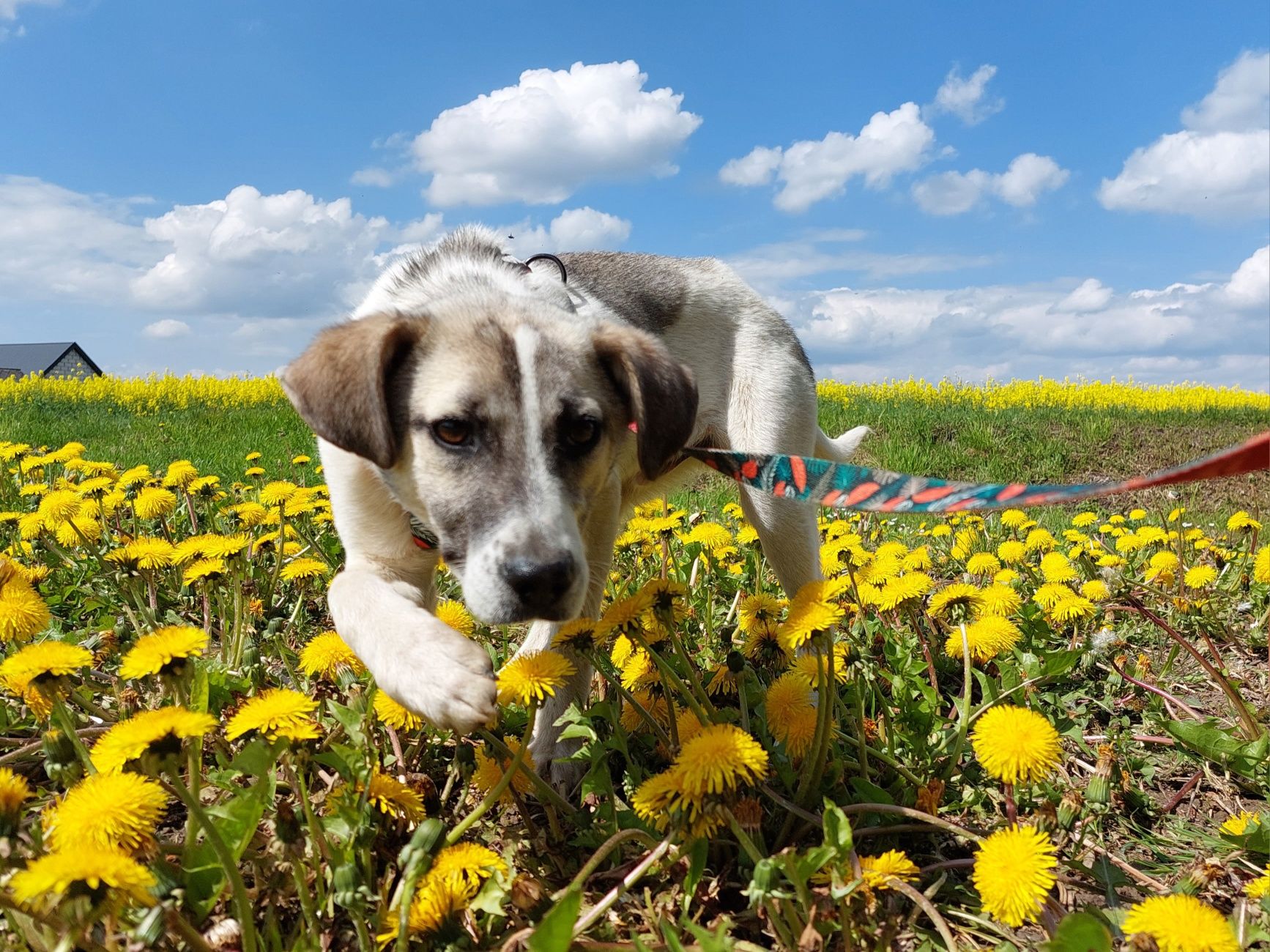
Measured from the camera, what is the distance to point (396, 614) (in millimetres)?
2279

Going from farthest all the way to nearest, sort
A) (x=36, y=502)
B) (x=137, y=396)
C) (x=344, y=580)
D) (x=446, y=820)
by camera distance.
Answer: (x=137, y=396) < (x=36, y=502) < (x=344, y=580) < (x=446, y=820)

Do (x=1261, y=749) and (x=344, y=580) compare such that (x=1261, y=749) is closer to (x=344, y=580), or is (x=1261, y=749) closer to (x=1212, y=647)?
(x=1212, y=647)

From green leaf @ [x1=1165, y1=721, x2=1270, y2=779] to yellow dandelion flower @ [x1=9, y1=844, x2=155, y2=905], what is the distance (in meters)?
2.62

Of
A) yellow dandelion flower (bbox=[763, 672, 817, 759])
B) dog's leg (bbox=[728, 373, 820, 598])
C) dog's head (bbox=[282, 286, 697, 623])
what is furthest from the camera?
dog's leg (bbox=[728, 373, 820, 598])

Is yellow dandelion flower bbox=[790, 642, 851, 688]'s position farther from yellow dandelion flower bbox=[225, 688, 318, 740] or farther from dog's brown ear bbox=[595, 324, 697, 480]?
yellow dandelion flower bbox=[225, 688, 318, 740]

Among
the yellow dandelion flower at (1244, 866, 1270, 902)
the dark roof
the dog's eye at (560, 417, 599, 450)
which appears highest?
the dark roof

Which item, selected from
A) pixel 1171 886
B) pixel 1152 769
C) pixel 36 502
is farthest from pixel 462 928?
pixel 36 502

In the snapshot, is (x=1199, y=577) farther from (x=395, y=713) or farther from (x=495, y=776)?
(x=395, y=713)

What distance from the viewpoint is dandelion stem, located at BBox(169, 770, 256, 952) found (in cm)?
146

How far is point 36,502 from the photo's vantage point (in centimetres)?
529

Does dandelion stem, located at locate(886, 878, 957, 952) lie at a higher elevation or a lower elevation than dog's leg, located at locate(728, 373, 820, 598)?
lower

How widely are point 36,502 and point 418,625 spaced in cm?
434

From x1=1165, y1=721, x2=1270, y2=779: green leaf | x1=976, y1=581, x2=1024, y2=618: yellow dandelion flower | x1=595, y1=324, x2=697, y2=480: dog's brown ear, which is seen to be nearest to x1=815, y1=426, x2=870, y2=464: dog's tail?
x1=976, y1=581, x2=1024, y2=618: yellow dandelion flower

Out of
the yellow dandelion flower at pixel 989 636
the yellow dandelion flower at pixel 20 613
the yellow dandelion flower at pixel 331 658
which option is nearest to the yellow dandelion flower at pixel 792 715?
the yellow dandelion flower at pixel 989 636
